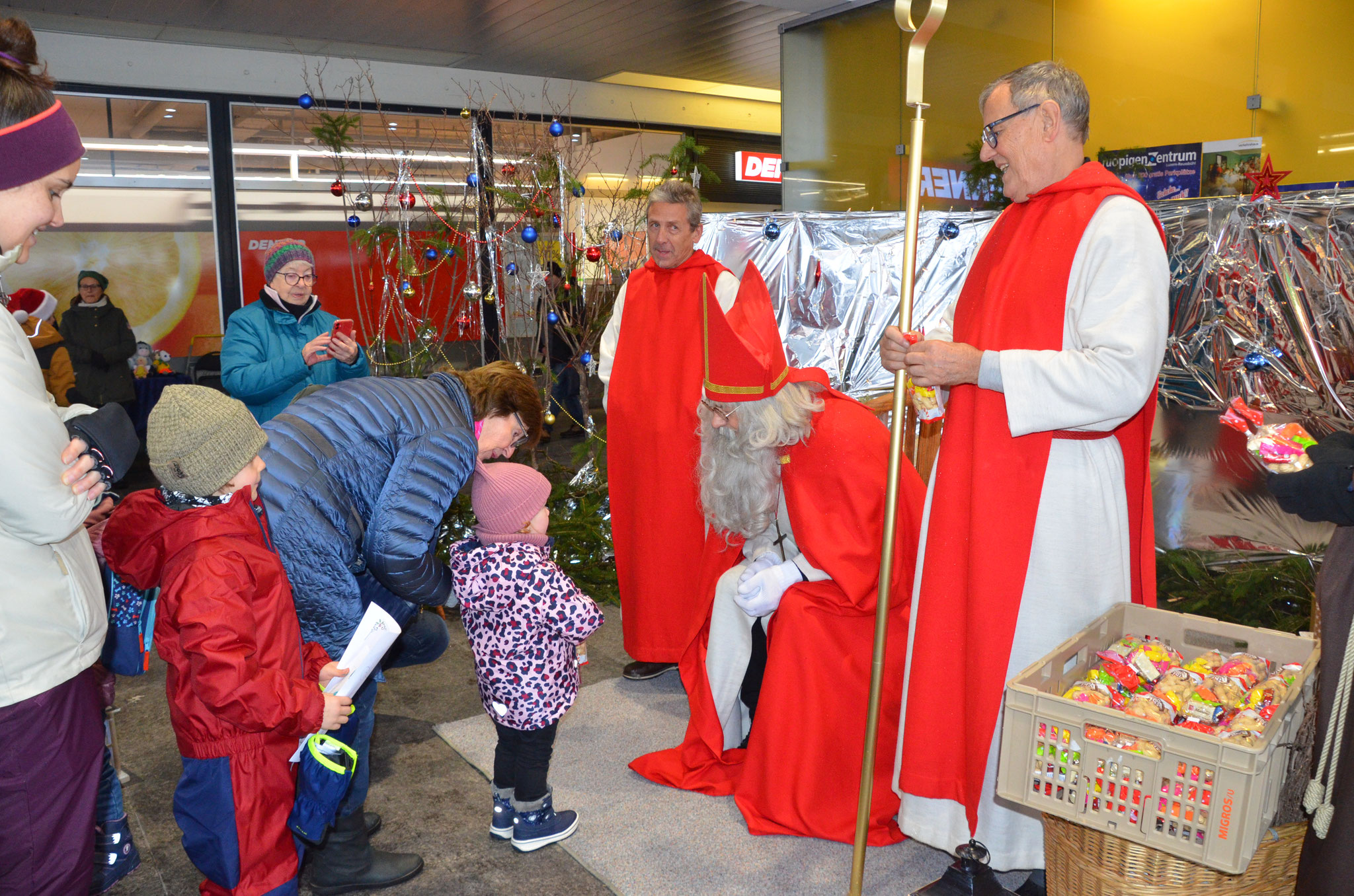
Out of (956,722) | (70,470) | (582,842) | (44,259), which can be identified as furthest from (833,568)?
(44,259)

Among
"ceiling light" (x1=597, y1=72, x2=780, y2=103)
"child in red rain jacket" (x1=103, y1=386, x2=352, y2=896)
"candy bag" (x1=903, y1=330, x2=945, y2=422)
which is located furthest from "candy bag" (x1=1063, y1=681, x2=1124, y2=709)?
"ceiling light" (x1=597, y1=72, x2=780, y2=103)

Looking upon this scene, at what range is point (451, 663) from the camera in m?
4.29

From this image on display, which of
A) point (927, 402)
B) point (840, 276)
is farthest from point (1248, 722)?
point (840, 276)

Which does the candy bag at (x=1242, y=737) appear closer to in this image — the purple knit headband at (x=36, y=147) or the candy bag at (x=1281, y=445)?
the candy bag at (x=1281, y=445)

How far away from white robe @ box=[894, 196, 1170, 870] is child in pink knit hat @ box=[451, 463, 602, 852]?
2.96 ft

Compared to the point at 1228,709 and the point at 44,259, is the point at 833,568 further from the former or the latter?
the point at 44,259

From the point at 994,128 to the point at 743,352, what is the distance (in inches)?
33.4

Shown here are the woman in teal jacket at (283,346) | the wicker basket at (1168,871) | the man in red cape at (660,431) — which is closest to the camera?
the wicker basket at (1168,871)

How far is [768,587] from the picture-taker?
296 centimetres

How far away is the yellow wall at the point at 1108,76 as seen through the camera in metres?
5.04

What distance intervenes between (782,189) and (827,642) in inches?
236

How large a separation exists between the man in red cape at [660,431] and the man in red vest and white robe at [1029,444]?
1.46 metres

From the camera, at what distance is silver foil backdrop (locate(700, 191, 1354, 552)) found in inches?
133

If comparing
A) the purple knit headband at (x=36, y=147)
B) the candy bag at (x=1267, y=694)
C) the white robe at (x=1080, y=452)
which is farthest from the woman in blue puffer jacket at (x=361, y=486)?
the candy bag at (x=1267, y=694)
